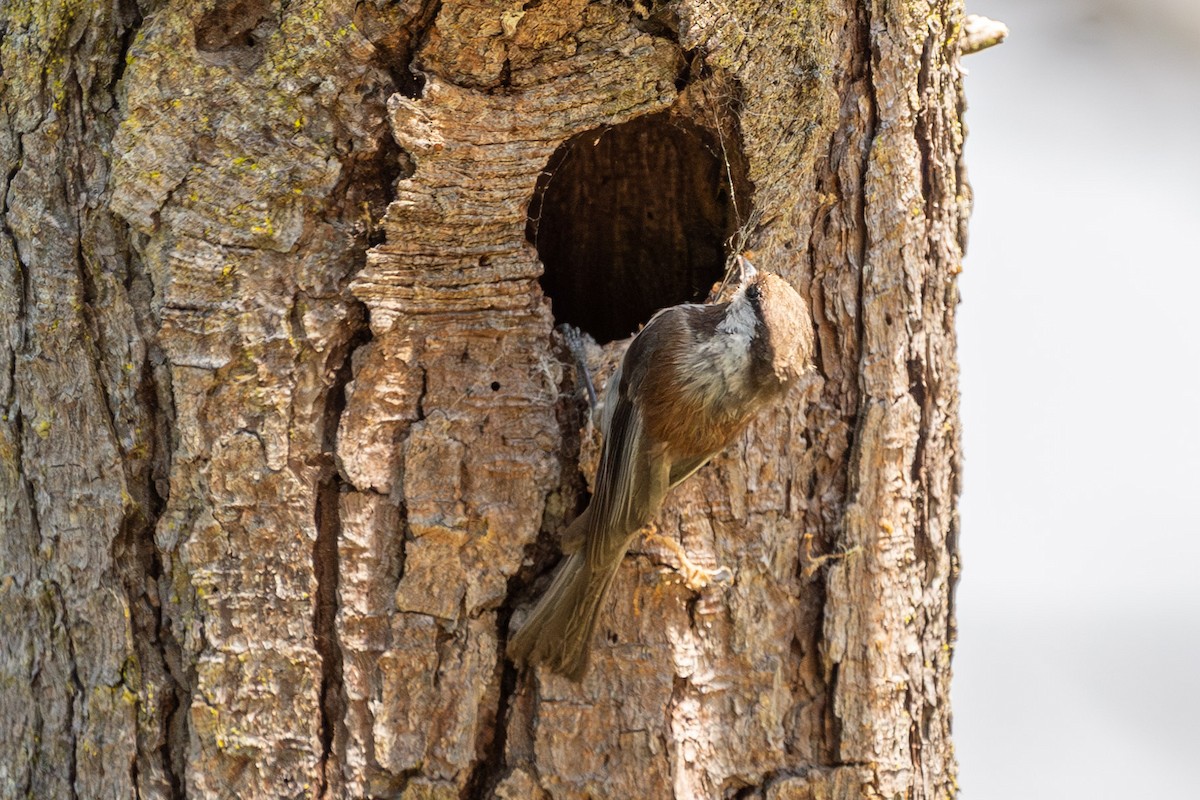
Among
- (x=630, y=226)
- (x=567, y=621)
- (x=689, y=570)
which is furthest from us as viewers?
(x=630, y=226)

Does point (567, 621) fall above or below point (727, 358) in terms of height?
below

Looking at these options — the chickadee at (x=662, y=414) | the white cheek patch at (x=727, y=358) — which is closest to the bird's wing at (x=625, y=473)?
the chickadee at (x=662, y=414)

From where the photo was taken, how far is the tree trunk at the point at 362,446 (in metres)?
2.21

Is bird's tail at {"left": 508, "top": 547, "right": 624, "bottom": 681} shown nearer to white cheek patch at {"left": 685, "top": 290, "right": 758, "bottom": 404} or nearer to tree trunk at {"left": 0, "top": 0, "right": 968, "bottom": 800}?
tree trunk at {"left": 0, "top": 0, "right": 968, "bottom": 800}

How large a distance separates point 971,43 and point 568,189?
127 centimetres

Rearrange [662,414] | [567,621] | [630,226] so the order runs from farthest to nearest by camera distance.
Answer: [630,226]
[662,414]
[567,621]

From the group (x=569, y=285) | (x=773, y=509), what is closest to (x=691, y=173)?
(x=569, y=285)

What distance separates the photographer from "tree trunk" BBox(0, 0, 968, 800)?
2.21 metres

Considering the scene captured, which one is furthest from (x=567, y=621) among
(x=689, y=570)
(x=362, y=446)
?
(x=362, y=446)

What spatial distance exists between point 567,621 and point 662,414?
24.2 inches

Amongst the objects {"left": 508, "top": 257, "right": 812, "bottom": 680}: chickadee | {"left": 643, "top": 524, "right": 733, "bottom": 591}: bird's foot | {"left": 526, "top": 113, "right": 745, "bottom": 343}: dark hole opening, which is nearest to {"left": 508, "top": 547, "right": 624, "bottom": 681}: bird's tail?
{"left": 508, "top": 257, "right": 812, "bottom": 680}: chickadee

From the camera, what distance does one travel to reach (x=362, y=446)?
2.28 metres

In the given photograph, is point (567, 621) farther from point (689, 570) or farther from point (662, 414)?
point (662, 414)

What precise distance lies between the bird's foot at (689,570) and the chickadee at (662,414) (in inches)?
2.4
